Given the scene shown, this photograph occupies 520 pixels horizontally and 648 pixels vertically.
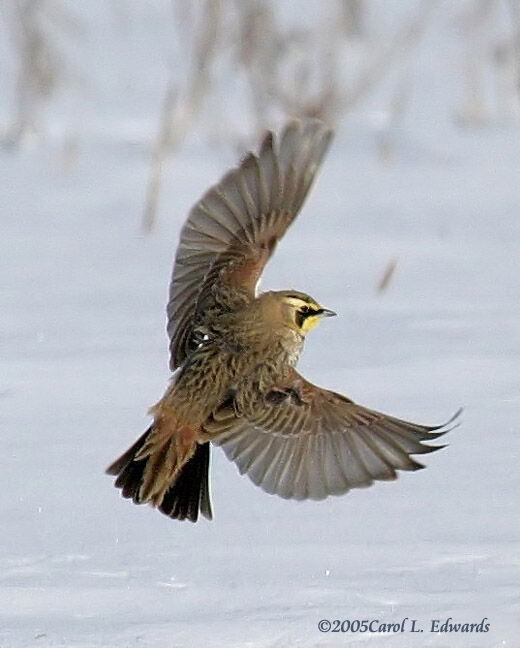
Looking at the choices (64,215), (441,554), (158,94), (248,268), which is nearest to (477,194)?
(64,215)

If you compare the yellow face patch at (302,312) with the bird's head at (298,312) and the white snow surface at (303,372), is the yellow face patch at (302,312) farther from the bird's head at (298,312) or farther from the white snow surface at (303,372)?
the white snow surface at (303,372)

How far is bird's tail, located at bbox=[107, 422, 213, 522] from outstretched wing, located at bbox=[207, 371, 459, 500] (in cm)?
11

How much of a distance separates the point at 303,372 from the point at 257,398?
1.36 metres

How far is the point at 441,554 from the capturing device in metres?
3.69

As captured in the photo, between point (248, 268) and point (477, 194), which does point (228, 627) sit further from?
point (477, 194)

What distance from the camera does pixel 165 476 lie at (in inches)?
156

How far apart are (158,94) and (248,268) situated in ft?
22.8

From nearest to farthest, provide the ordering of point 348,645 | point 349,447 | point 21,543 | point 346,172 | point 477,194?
point 348,645 → point 21,543 → point 349,447 → point 477,194 → point 346,172

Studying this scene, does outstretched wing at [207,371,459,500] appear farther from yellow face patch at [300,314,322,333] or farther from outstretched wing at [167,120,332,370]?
outstretched wing at [167,120,332,370]

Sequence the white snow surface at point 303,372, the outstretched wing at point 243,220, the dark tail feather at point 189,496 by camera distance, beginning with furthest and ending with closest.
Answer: the outstretched wing at point 243,220, the dark tail feather at point 189,496, the white snow surface at point 303,372

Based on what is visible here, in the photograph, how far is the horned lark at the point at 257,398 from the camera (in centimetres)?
394

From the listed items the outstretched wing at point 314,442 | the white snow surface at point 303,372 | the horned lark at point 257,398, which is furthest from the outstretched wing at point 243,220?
the white snow surface at point 303,372

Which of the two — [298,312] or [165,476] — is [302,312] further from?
[165,476]

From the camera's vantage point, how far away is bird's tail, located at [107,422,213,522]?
3893 millimetres
